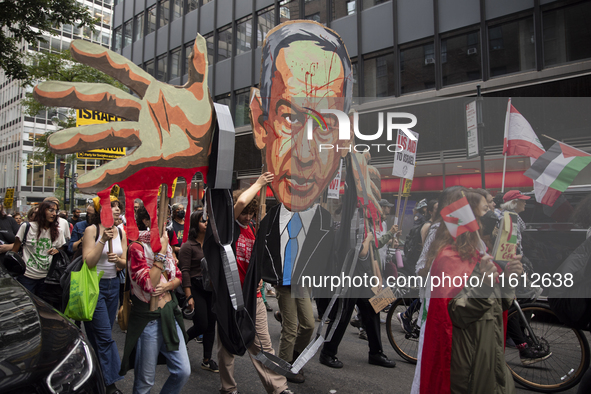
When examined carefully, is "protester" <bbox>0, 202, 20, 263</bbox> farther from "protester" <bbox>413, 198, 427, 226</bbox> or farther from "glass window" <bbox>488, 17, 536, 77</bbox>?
"glass window" <bbox>488, 17, 536, 77</bbox>

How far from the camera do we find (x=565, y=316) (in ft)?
8.35

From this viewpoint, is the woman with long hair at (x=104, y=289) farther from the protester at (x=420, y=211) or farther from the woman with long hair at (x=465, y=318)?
the woman with long hair at (x=465, y=318)

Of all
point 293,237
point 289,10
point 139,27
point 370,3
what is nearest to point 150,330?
point 293,237

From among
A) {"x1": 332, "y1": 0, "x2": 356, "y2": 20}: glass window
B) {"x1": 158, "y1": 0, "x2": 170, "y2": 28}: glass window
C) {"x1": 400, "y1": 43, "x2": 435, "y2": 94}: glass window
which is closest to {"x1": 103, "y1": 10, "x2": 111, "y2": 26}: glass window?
{"x1": 158, "y1": 0, "x2": 170, "y2": 28}: glass window

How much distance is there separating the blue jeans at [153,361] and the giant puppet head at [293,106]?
136 cm

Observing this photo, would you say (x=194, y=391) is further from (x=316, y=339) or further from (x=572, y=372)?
(x=572, y=372)

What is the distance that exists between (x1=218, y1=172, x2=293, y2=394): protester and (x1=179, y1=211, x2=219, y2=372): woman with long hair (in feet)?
2.71

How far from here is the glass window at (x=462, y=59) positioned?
11656 millimetres

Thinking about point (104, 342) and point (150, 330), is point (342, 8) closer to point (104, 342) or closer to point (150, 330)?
point (104, 342)

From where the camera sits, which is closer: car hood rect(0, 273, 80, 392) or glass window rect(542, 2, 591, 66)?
car hood rect(0, 273, 80, 392)

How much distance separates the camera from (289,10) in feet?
55.0

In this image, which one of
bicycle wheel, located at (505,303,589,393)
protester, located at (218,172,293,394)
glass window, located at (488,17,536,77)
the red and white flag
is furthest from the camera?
glass window, located at (488,17,536,77)

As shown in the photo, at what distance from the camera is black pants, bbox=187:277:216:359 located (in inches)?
177

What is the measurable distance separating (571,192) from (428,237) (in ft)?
2.77
